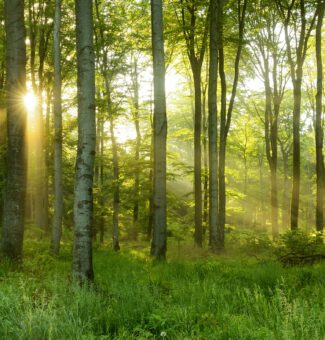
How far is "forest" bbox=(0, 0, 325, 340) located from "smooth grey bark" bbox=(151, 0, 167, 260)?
0.10 feet

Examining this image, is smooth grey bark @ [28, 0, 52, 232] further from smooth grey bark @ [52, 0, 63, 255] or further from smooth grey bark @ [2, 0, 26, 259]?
smooth grey bark @ [2, 0, 26, 259]

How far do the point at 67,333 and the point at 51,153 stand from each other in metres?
15.1

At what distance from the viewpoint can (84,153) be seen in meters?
6.46

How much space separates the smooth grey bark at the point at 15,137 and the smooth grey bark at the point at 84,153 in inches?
117

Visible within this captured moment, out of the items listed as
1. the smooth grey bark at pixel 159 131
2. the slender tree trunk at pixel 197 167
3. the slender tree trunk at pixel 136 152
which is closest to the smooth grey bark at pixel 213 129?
the slender tree trunk at pixel 197 167

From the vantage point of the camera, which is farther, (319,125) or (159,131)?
(319,125)

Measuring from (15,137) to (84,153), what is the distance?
3370 mm

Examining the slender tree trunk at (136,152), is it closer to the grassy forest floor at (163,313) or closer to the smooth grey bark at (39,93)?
the smooth grey bark at (39,93)

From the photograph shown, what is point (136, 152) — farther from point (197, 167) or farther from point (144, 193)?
point (197, 167)

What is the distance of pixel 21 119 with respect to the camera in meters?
9.13

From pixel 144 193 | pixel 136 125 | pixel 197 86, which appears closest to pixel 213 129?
pixel 197 86

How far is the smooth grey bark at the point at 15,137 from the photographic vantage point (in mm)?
8836

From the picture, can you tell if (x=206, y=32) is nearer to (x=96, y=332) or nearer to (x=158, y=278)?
(x=158, y=278)

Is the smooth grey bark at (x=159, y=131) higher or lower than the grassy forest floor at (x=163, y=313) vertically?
higher
